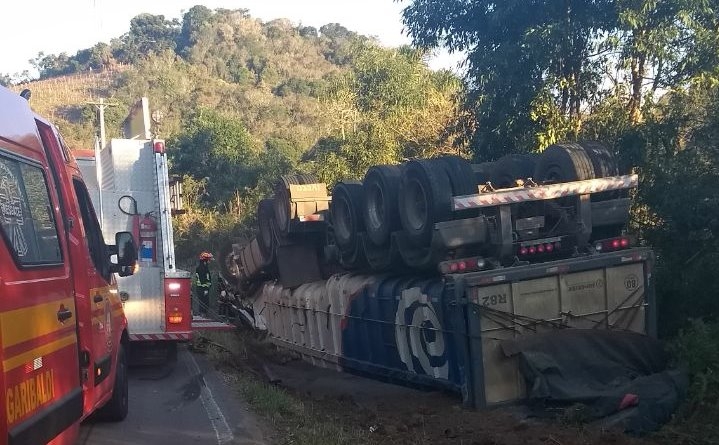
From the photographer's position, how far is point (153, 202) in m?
10.3

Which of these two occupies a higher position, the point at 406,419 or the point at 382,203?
the point at 382,203

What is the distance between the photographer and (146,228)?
33.6ft

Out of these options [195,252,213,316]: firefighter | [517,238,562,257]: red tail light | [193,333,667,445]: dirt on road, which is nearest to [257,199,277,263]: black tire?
[195,252,213,316]: firefighter

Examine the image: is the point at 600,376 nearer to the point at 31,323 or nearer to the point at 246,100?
the point at 31,323

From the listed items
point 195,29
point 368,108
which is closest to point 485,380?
point 368,108

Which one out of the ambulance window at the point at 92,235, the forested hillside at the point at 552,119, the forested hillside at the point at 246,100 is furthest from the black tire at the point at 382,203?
the forested hillside at the point at 246,100

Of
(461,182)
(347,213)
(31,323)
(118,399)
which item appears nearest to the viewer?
(31,323)

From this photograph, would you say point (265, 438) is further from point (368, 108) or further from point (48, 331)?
point (368, 108)

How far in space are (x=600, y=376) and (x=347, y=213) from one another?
410 centimetres

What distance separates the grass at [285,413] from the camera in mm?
7230

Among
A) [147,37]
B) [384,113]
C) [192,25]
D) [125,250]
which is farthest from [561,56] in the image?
[147,37]

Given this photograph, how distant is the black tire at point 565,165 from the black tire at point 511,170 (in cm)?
51

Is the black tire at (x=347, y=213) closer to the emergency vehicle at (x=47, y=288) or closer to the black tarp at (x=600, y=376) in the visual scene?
the black tarp at (x=600, y=376)

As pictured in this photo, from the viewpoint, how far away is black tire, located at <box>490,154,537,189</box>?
10289mm
